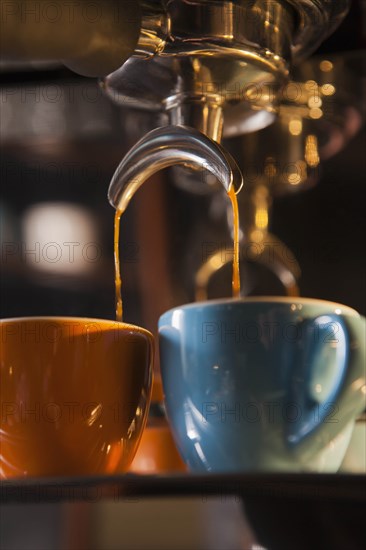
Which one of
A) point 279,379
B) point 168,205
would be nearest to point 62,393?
point 279,379

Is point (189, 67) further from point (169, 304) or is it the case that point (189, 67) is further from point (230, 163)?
point (169, 304)

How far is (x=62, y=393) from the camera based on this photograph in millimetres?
340

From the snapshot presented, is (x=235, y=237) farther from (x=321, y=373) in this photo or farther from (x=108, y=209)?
(x=108, y=209)

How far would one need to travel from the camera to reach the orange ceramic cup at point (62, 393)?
0.34 meters

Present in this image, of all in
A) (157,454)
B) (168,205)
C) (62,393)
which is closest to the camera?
(62,393)

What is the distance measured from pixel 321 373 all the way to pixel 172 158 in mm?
118

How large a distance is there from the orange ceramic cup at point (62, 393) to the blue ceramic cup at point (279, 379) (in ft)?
0.12

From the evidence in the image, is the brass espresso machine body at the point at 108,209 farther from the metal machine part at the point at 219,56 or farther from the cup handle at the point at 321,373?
the cup handle at the point at 321,373

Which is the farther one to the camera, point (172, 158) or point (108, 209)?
point (108, 209)

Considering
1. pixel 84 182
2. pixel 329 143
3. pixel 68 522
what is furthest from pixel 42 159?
pixel 68 522

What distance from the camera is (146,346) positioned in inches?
14.5

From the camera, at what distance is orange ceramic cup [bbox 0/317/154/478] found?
0.34 metres

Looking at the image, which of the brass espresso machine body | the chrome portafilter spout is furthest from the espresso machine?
the chrome portafilter spout

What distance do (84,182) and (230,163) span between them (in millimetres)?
465
